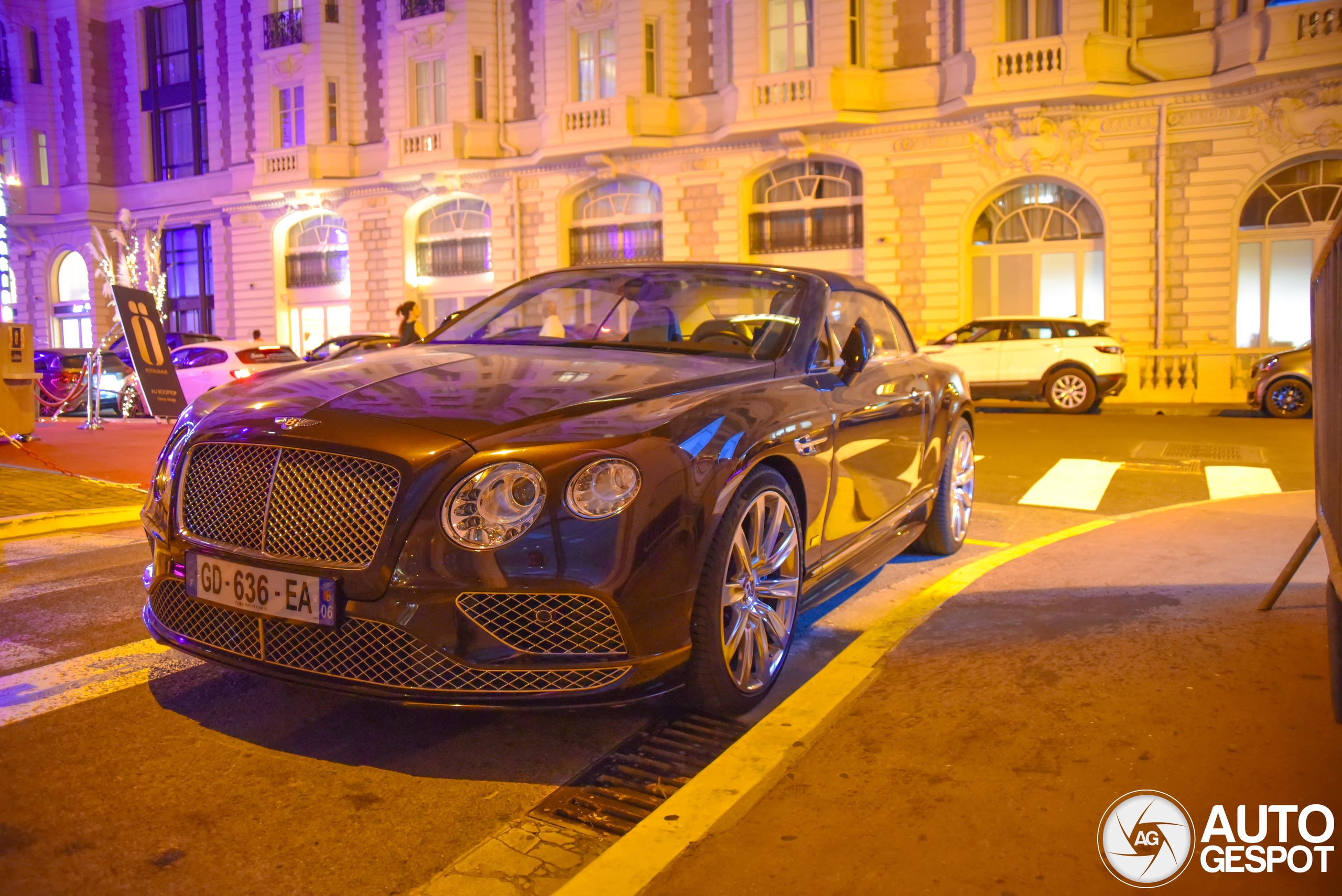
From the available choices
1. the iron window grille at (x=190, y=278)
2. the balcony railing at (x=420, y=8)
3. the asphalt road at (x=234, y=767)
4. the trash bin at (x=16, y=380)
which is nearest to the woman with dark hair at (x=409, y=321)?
the trash bin at (x=16, y=380)

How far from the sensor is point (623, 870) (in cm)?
248

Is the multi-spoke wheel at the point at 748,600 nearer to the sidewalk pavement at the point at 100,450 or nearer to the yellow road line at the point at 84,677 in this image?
the yellow road line at the point at 84,677

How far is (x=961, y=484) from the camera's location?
21.4ft

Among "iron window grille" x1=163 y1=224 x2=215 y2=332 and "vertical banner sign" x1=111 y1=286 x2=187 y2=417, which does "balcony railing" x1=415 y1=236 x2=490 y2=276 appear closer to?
"iron window grille" x1=163 y1=224 x2=215 y2=332

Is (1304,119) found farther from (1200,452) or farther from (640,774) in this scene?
(640,774)

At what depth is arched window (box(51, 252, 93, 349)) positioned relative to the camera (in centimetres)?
3884

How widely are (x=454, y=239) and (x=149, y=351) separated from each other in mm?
19845

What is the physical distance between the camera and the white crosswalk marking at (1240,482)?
8750 millimetres

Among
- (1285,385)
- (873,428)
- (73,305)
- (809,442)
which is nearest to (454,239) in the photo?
(73,305)

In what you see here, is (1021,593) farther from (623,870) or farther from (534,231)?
(534,231)

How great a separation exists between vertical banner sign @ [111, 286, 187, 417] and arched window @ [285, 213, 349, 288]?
21500 mm

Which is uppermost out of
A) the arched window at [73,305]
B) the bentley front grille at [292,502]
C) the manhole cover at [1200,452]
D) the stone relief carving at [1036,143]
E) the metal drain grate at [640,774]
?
the stone relief carving at [1036,143]

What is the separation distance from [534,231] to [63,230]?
2037cm

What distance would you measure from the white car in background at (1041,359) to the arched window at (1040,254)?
17.5ft
